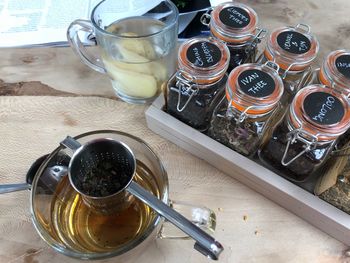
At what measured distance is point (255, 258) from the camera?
0.52 meters

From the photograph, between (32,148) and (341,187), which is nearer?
(341,187)

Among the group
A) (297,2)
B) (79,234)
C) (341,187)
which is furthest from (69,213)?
(297,2)

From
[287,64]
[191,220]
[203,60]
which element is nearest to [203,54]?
[203,60]

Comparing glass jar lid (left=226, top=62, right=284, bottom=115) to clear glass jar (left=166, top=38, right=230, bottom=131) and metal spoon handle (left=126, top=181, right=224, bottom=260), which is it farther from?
metal spoon handle (left=126, top=181, right=224, bottom=260)

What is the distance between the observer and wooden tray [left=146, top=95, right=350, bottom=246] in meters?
0.51

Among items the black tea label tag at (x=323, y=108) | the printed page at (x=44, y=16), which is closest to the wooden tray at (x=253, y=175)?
the black tea label tag at (x=323, y=108)

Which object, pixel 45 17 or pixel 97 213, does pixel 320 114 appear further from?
pixel 45 17

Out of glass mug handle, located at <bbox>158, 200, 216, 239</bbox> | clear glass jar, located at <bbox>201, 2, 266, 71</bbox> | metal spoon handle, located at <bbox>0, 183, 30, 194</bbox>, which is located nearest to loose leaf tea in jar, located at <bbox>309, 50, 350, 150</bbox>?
clear glass jar, located at <bbox>201, 2, 266, 71</bbox>

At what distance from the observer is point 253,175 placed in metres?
0.54

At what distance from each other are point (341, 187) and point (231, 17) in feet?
0.95

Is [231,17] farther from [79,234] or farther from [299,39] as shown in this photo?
[79,234]

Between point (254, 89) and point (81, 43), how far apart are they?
1.10ft

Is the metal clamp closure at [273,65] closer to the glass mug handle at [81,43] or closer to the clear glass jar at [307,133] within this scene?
the clear glass jar at [307,133]

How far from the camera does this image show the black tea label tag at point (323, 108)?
0.46 metres
